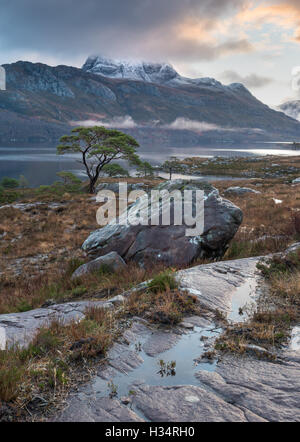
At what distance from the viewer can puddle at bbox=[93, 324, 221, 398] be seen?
3334mm

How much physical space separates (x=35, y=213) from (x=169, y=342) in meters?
19.9

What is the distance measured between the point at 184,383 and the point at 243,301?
2720mm

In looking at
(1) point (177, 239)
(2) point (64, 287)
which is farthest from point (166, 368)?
(1) point (177, 239)

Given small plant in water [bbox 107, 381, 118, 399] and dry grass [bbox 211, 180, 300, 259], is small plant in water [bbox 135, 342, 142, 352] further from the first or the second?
dry grass [bbox 211, 180, 300, 259]

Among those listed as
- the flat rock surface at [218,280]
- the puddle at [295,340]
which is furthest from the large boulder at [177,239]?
the puddle at [295,340]

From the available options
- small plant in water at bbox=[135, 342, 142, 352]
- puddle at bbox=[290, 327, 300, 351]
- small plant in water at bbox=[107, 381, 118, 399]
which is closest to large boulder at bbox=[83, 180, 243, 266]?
puddle at bbox=[290, 327, 300, 351]

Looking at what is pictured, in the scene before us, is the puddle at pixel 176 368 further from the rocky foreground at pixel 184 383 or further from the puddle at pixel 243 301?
the puddle at pixel 243 301

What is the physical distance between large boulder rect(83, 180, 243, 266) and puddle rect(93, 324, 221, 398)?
14.6ft

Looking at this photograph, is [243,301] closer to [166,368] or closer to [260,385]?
[260,385]

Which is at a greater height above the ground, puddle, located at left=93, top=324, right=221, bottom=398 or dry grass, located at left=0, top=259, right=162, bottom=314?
puddle, located at left=93, top=324, right=221, bottom=398

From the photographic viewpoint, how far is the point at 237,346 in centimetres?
394

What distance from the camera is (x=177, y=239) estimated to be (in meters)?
9.09

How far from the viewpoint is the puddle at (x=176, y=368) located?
3.33 metres
